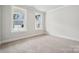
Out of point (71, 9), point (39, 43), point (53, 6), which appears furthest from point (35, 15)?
point (71, 9)

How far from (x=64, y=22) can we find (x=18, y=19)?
0.92 metres

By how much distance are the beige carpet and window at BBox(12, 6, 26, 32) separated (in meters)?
0.26

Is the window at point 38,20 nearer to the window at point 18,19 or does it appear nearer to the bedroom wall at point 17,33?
the bedroom wall at point 17,33

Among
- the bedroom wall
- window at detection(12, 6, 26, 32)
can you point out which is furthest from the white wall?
window at detection(12, 6, 26, 32)

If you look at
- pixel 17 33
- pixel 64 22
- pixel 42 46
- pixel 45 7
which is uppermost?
pixel 45 7

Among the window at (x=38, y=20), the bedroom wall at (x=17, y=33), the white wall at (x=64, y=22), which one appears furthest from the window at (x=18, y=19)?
the white wall at (x=64, y=22)

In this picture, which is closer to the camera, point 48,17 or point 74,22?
point 74,22

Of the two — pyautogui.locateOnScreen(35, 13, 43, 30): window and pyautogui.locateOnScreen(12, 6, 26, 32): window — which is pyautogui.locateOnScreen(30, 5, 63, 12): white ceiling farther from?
pyautogui.locateOnScreen(12, 6, 26, 32): window

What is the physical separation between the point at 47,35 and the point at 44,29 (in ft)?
0.46

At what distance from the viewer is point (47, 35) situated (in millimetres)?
1949

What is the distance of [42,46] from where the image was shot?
1852 millimetres

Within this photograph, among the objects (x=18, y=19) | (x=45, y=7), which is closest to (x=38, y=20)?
(x=45, y=7)

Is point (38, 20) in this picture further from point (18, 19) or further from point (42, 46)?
point (42, 46)

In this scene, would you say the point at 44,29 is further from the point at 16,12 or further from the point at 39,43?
the point at 16,12
